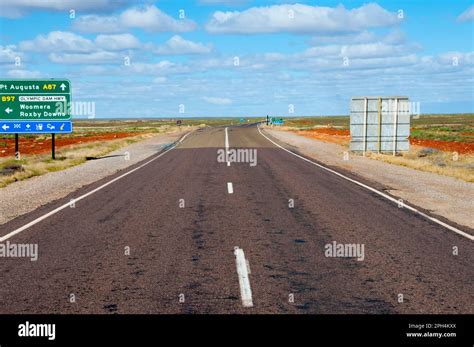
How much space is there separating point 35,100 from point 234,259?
22503mm

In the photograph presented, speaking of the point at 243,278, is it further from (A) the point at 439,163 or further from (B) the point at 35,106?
(B) the point at 35,106

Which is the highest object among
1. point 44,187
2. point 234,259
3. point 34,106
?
point 34,106

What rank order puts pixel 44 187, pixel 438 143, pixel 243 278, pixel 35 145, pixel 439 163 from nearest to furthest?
pixel 243 278 < pixel 44 187 < pixel 439 163 < pixel 438 143 < pixel 35 145

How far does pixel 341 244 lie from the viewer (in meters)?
8.55

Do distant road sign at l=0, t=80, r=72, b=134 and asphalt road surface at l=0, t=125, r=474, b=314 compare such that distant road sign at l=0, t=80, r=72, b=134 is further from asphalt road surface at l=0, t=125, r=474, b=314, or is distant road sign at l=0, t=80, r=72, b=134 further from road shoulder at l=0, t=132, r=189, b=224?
asphalt road surface at l=0, t=125, r=474, b=314

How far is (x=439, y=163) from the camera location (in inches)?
1045

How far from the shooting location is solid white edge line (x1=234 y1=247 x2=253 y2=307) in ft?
19.4

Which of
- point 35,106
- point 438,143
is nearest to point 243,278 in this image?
point 35,106

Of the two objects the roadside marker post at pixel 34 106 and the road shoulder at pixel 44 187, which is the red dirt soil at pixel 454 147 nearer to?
the road shoulder at pixel 44 187

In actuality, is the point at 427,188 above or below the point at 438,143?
A: below

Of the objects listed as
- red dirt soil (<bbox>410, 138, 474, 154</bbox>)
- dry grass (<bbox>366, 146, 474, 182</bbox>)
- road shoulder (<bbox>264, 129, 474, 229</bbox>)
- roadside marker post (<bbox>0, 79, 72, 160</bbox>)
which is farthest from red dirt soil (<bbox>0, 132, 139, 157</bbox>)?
red dirt soil (<bbox>410, 138, 474, 154</bbox>)

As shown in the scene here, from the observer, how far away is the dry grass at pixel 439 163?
20987 millimetres
